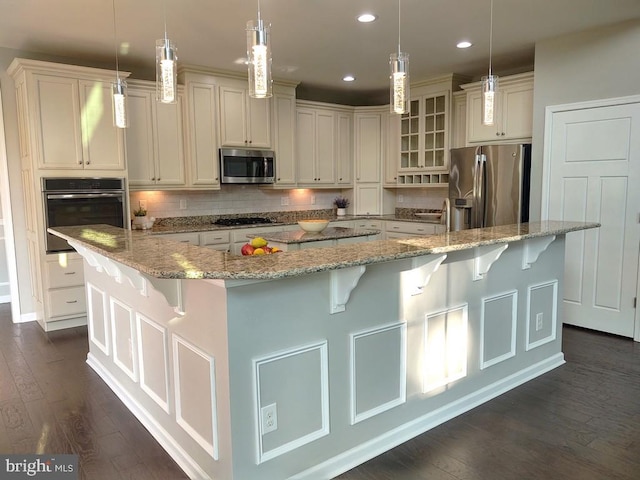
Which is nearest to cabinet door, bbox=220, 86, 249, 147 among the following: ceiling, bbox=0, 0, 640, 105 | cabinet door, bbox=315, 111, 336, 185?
ceiling, bbox=0, 0, 640, 105

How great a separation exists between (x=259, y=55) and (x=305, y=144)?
14.3 ft

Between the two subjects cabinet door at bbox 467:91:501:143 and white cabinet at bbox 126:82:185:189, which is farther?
cabinet door at bbox 467:91:501:143

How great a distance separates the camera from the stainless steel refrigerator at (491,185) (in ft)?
15.5

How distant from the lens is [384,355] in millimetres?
2338

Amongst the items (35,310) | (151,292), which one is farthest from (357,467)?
(35,310)

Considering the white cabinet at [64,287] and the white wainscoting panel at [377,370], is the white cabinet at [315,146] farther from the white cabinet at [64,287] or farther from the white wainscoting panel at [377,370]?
the white wainscoting panel at [377,370]

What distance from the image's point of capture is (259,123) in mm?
5703

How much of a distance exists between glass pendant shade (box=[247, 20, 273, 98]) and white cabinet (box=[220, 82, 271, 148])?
3.55m

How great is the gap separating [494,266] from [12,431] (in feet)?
9.61

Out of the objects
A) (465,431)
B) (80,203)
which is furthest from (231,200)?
(465,431)

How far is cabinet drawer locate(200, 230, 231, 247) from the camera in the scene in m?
5.21

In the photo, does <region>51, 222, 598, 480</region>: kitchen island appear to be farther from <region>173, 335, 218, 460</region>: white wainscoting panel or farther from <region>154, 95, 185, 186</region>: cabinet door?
<region>154, 95, 185, 186</region>: cabinet door

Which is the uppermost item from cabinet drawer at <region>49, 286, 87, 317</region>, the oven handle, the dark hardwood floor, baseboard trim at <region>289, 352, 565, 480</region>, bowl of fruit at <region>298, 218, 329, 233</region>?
the oven handle

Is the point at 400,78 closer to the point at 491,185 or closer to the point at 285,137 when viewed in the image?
the point at 491,185
